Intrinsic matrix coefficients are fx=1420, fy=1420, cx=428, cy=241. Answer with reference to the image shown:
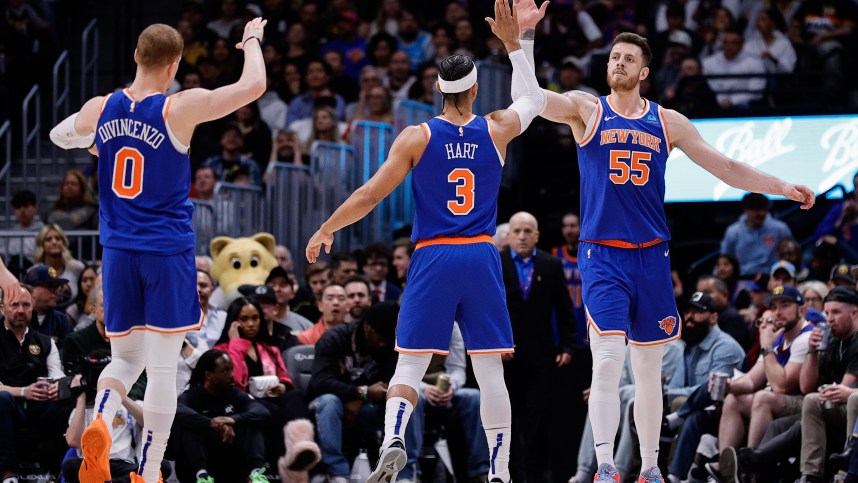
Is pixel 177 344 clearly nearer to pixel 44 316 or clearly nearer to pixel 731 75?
pixel 44 316

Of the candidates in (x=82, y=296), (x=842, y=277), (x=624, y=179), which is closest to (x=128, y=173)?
(x=624, y=179)

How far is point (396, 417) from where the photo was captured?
796cm

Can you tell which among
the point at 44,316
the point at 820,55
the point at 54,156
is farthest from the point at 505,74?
the point at 44,316

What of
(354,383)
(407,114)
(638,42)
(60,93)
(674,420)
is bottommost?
(674,420)

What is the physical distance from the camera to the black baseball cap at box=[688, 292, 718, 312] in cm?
1184

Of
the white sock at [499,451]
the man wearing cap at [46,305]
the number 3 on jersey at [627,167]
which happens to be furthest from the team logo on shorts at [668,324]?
the man wearing cap at [46,305]

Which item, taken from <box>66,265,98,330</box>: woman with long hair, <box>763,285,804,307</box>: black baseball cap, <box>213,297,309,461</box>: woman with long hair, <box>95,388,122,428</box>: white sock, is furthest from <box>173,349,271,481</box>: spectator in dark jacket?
<box>763,285,804,307</box>: black baseball cap

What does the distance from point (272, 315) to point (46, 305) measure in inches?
74.1

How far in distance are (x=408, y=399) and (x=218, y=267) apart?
5815 mm

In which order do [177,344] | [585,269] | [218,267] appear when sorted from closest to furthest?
[177,344]
[585,269]
[218,267]

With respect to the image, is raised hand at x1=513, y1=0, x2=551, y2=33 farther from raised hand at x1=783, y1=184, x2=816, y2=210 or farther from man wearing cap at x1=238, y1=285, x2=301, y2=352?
man wearing cap at x1=238, y1=285, x2=301, y2=352

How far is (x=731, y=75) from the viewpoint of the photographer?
15.6m

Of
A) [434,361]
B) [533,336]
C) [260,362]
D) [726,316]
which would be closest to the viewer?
[260,362]

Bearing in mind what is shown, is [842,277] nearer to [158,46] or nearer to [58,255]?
[158,46]
